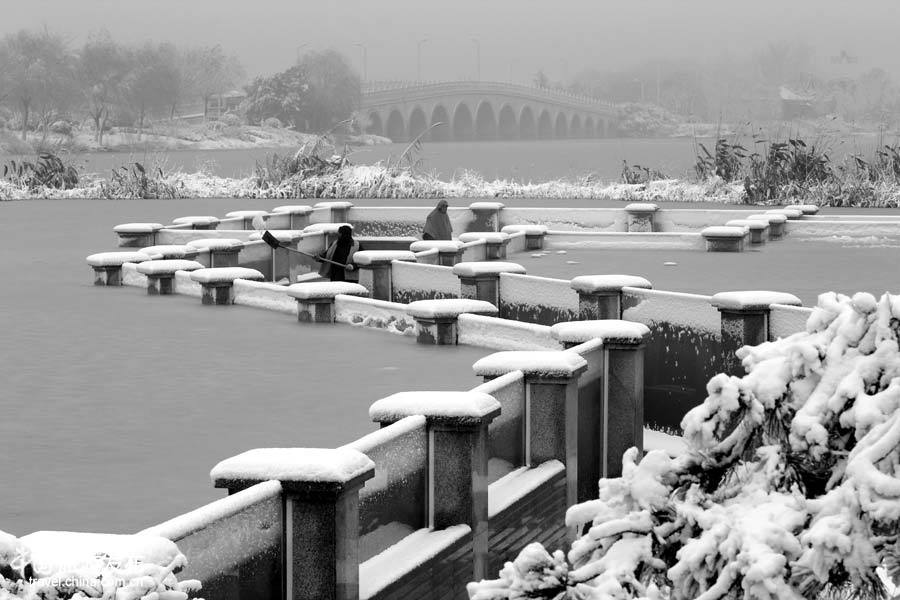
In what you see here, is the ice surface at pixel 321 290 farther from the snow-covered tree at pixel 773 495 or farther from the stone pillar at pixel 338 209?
the stone pillar at pixel 338 209

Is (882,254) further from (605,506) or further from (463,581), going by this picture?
(605,506)

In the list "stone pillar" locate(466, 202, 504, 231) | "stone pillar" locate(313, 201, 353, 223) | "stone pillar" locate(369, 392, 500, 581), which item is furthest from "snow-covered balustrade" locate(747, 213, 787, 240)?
"stone pillar" locate(369, 392, 500, 581)

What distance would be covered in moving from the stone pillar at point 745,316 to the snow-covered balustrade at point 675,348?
0.25 metres

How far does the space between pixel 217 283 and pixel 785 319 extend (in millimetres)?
7097

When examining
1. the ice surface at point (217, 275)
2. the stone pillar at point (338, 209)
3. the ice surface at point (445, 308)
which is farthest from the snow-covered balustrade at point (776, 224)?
the ice surface at point (445, 308)

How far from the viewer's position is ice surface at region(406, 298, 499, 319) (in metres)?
13.9

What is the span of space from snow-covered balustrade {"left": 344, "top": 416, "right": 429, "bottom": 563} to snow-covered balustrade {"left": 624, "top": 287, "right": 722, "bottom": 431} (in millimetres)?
6438

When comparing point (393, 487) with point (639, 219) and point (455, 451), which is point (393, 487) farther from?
point (639, 219)

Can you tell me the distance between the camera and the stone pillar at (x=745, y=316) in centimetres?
1362

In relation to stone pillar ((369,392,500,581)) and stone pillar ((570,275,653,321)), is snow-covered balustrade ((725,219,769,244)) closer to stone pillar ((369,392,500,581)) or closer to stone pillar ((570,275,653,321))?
stone pillar ((570,275,653,321))

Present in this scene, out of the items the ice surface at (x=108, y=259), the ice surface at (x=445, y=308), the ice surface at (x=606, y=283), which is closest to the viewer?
the ice surface at (x=445, y=308)

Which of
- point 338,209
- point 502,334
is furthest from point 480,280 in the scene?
point 338,209

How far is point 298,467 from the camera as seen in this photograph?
6430 mm

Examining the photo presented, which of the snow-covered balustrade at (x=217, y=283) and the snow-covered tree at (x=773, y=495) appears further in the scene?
the snow-covered balustrade at (x=217, y=283)
